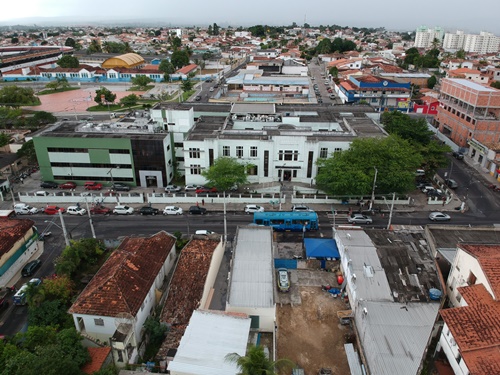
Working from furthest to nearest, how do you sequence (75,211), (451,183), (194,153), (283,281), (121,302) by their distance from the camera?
1. (451,183)
2. (194,153)
3. (75,211)
4. (283,281)
5. (121,302)

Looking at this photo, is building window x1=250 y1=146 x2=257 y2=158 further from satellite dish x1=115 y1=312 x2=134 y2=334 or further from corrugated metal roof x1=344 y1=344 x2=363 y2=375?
satellite dish x1=115 y1=312 x2=134 y2=334

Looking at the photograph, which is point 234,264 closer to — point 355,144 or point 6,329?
point 6,329

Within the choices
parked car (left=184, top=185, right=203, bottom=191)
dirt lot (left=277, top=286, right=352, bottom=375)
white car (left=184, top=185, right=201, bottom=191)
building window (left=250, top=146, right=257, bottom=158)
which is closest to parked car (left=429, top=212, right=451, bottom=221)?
dirt lot (left=277, top=286, right=352, bottom=375)

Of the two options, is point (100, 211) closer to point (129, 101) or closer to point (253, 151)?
point (253, 151)

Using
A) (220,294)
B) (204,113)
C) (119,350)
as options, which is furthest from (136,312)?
(204,113)

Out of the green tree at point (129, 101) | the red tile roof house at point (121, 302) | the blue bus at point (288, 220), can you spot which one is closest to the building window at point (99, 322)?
the red tile roof house at point (121, 302)

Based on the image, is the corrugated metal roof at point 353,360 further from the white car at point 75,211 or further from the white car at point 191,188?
the white car at point 75,211

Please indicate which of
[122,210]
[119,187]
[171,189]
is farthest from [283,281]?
[119,187]
